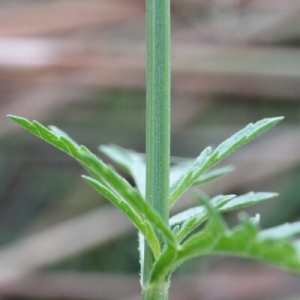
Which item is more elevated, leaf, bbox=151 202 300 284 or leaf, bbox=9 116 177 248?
leaf, bbox=9 116 177 248

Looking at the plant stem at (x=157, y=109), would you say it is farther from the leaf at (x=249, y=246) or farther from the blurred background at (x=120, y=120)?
the blurred background at (x=120, y=120)

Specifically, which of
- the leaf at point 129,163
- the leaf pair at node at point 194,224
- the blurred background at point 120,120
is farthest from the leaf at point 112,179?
the blurred background at point 120,120

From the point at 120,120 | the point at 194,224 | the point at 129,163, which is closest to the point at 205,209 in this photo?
the point at 194,224

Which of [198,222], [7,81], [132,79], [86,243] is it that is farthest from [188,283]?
[198,222]

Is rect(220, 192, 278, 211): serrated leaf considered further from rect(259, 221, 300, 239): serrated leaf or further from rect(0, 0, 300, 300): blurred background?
rect(0, 0, 300, 300): blurred background

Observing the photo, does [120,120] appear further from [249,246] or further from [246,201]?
[249,246]

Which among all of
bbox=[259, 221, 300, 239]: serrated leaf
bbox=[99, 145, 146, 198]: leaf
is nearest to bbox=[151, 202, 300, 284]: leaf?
bbox=[259, 221, 300, 239]: serrated leaf

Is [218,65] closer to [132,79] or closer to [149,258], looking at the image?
[132,79]
